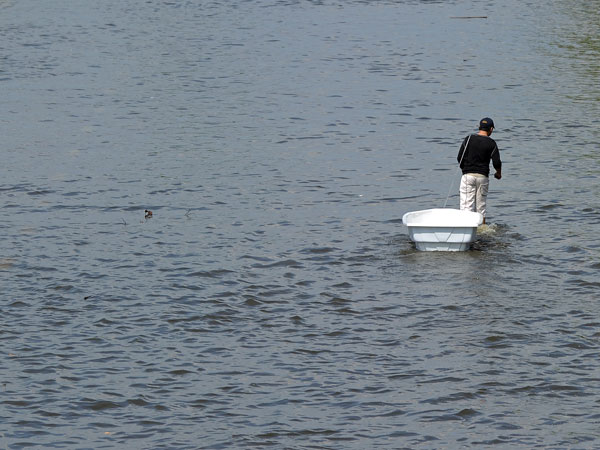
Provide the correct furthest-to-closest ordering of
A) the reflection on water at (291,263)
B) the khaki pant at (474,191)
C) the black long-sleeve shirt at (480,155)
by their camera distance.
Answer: the khaki pant at (474,191)
the black long-sleeve shirt at (480,155)
the reflection on water at (291,263)

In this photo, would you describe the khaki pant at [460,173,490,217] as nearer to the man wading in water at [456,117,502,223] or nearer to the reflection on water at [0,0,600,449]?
the man wading in water at [456,117,502,223]

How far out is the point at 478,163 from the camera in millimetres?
18688

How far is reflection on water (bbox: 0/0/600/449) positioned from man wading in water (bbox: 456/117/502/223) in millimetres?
670

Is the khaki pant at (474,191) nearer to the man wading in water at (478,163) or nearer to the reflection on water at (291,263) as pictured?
the man wading in water at (478,163)

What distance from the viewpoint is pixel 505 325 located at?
14.5 m

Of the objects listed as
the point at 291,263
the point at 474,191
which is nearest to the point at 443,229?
the point at 474,191

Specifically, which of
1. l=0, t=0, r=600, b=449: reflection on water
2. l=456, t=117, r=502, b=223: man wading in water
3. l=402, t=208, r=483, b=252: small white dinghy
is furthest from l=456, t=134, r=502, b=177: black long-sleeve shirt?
l=402, t=208, r=483, b=252: small white dinghy

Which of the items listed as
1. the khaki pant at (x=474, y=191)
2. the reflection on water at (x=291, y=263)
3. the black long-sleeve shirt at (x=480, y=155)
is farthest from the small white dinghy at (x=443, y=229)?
the black long-sleeve shirt at (x=480, y=155)

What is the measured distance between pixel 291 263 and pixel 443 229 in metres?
2.38

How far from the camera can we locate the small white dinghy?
56.6 feet

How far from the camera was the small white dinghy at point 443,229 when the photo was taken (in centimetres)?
1727

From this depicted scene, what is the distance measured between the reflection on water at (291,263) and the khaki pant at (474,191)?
47 cm

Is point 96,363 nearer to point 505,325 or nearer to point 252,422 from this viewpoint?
point 252,422

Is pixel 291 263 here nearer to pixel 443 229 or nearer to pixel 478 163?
pixel 443 229
